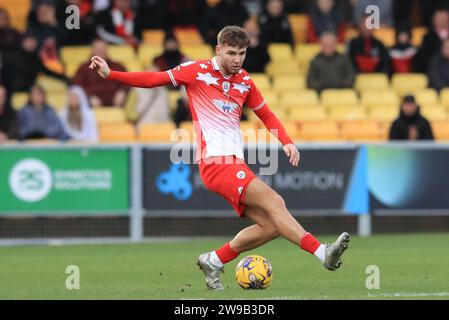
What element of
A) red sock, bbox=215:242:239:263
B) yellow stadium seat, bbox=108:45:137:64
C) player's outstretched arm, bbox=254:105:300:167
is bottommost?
red sock, bbox=215:242:239:263

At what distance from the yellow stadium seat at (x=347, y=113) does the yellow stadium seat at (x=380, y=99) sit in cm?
38

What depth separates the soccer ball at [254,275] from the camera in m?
11.0

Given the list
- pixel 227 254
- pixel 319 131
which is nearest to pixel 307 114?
pixel 319 131

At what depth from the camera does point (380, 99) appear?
68.4 feet

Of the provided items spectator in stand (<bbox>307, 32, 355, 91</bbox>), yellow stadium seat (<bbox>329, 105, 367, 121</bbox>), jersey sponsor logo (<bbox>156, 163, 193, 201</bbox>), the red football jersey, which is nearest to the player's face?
the red football jersey

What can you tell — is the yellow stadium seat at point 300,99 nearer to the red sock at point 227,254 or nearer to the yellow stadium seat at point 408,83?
the yellow stadium seat at point 408,83

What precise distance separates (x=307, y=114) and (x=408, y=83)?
7.96ft

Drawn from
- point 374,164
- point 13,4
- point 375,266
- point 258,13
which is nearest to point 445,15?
point 258,13

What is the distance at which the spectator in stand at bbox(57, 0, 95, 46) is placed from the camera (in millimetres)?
21500

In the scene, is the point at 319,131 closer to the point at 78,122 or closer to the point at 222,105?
the point at 78,122

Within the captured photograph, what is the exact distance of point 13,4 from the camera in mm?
22969

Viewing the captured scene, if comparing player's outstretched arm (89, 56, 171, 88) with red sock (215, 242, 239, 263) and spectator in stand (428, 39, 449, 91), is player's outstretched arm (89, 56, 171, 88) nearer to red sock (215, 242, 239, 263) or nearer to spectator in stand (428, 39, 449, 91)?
red sock (215, 242, 239, 263)

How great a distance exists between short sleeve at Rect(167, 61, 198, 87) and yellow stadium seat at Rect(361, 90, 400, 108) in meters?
10.00

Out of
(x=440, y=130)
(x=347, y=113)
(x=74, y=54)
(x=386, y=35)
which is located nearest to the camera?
(x=440, y=130)
